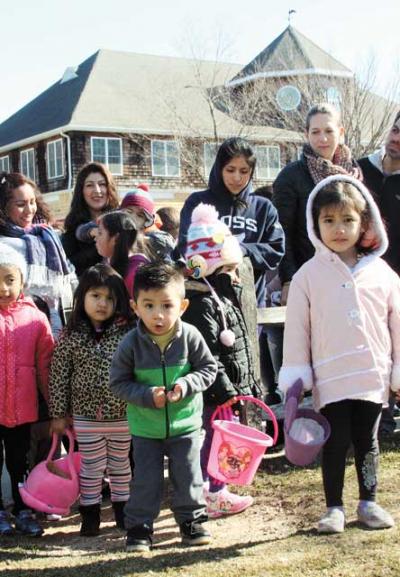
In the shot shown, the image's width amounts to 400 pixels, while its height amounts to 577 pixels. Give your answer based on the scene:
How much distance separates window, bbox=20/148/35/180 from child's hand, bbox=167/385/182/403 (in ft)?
95.4

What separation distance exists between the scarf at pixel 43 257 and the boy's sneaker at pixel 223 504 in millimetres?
1742

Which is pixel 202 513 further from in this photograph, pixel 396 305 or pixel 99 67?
pixel 99 67

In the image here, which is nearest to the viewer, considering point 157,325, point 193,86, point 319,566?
point 319,566

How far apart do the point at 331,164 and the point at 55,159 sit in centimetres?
A: 2595

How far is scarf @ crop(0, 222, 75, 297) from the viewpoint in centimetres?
536

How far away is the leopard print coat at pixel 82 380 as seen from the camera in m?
4.73

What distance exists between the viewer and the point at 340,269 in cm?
421

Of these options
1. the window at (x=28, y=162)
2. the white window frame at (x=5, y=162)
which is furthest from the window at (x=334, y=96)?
the white window frame at (x=5, y=162)

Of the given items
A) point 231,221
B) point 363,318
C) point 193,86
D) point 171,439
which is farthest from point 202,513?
point 193,86

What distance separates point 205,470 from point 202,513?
63 centimetres

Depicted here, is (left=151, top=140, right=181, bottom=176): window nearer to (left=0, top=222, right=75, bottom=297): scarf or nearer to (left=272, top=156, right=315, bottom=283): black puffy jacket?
(left=272, top=156, right=315, bottom=283): black puffy jacket

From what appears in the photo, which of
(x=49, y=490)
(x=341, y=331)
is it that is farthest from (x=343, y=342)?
(x=49, y=490)

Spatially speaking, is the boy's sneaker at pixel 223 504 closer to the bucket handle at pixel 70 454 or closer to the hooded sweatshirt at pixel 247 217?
the bucket handle at pixel 70 454

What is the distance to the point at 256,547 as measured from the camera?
4.07 metres
